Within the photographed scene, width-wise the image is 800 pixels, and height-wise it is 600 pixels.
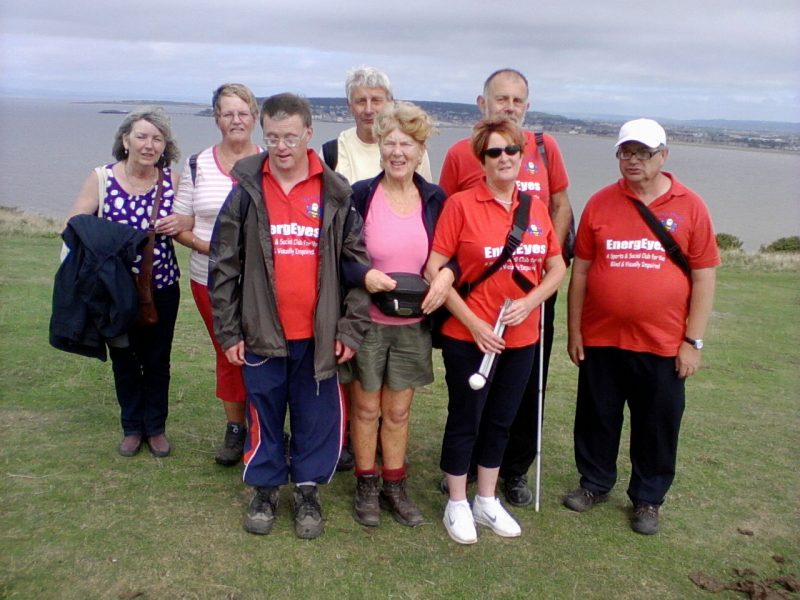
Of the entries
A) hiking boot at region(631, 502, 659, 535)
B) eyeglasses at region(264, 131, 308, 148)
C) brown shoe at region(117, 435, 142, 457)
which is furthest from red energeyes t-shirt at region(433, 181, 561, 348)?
brown shoe at region(117, 435, 142, 457)

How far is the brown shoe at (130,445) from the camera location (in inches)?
188

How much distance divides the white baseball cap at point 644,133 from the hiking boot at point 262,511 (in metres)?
2.86

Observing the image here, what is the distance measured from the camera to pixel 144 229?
4.46 metres

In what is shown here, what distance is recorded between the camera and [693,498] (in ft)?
15.5

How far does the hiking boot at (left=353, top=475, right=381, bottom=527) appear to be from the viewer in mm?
4203

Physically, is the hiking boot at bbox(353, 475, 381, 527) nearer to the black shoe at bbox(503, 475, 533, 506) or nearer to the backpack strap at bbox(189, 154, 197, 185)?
the black shoe at bbox(503, 475, 533, 506)

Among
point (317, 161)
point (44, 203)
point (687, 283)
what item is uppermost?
point (317, 161)

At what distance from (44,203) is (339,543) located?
32205mm

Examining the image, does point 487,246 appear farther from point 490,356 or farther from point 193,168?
point 193,168

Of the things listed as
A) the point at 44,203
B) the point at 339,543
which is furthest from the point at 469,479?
the point at 44,203

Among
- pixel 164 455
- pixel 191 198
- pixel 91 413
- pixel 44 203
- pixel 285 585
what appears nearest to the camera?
pixel 285 585

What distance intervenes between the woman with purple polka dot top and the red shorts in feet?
0.70

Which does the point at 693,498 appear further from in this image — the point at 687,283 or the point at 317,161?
the point at 317,161

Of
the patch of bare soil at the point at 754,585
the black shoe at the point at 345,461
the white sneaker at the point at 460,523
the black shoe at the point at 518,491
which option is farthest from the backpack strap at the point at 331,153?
the patch of bare soil at the point at 754,585
